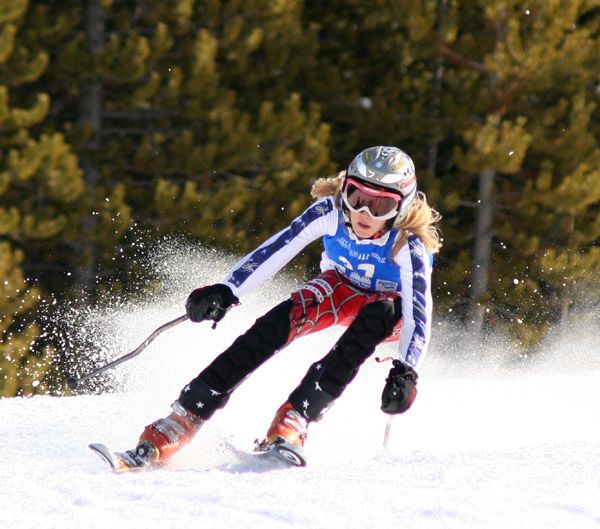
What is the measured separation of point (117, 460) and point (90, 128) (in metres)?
8.46

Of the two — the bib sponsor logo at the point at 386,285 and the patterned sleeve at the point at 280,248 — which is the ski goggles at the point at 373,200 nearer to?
the patterned sleeve at the point at 280,248

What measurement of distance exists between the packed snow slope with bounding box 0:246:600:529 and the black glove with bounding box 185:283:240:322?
1.59ft

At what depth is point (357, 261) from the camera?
14.2ft

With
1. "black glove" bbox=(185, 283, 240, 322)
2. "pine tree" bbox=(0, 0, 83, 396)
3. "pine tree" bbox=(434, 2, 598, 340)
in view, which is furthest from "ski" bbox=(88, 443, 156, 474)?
"pine tree" bbox=(434, 2, 598, 340)

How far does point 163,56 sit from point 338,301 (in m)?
7.62

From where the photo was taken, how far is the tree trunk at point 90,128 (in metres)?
11.3

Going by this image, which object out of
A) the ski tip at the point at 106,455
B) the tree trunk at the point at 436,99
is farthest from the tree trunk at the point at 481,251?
the ski tip at the point at 106,455

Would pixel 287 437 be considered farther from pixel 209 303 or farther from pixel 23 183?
pixel 23 183

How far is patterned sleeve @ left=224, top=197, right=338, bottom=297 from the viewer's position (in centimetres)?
418

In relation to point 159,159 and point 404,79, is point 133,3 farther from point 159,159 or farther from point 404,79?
point 404,79

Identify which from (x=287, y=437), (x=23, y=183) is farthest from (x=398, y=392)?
(x=23, y=183)

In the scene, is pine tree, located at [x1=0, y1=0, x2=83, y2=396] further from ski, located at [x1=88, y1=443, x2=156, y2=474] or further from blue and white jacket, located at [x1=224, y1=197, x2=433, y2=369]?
ski, located at [x1=88, y1=443, x2=156, y2=474]

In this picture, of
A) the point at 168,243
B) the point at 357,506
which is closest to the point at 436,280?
the point at 168,243

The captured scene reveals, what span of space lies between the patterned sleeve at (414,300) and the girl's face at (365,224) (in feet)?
0.45
